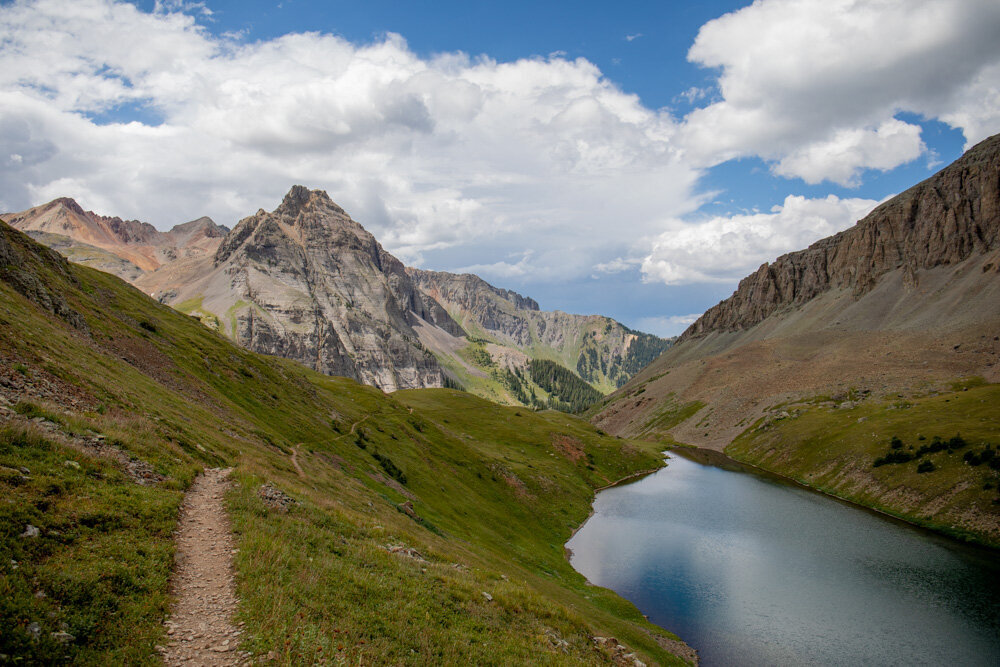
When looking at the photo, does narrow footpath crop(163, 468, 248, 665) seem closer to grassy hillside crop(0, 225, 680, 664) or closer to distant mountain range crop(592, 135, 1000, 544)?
grassy hillside crop(0, 225, 680, 664)

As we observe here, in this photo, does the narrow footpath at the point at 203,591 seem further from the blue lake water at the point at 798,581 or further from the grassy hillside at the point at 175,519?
the blue lake water at the point at 798,581

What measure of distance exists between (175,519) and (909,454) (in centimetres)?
10645

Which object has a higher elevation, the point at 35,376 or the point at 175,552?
the point at 35,376

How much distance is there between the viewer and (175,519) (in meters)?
17.0

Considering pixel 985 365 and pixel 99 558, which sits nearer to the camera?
pixel 99 558

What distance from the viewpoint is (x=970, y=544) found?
60.5 meters

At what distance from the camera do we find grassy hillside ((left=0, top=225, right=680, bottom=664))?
38.8 feet

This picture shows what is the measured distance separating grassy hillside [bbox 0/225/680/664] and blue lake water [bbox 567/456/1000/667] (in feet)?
21.3

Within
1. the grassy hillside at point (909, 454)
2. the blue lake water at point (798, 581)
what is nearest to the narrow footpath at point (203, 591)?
the blue lake water at point (798, 581)

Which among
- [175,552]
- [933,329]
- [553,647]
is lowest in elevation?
[553,647]

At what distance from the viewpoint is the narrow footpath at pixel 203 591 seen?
11.4 meters

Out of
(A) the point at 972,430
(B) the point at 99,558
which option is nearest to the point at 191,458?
(B) the point at 99,558

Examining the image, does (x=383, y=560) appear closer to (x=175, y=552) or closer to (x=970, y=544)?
(x=175, y=552)

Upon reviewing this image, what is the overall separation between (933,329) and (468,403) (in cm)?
15626
